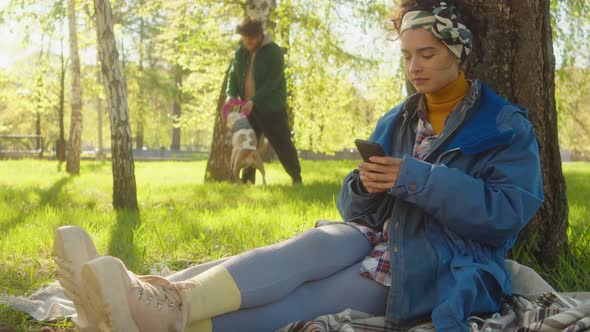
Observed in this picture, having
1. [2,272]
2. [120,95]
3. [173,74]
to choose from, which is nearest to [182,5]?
[120,95]

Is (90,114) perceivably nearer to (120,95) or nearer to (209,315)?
(120,95)

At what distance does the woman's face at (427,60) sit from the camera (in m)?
2.40

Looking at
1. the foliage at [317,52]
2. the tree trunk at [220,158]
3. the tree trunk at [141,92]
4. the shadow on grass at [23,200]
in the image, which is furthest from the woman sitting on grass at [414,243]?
the tree trunk at [141,92]

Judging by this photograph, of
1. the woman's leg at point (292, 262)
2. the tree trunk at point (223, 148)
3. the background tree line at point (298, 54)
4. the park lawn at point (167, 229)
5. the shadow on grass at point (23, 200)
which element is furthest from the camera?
the background tree line at point (298, 54)

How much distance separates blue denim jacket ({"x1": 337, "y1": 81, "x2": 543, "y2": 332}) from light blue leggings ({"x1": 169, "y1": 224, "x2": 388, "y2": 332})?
0.56 feet

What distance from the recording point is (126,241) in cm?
412

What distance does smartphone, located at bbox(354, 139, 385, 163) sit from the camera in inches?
Result: 89.1

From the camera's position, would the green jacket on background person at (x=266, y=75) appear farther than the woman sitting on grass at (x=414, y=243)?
Yes

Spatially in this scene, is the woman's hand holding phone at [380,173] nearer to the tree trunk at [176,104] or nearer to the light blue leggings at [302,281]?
the light blue leggings at [302,281]

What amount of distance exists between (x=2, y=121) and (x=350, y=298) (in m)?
36.3

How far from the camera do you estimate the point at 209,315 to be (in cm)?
203

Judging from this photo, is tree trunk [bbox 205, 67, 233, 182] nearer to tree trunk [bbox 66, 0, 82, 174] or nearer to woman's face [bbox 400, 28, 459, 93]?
tree trunk [bbox 66, 0, 82, 174]

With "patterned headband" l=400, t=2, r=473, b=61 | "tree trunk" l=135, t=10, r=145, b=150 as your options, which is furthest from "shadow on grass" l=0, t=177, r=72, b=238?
"tree trunk" l=135, t=10, r=145, b=150

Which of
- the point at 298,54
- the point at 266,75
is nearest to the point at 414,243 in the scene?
the point at 266,75
